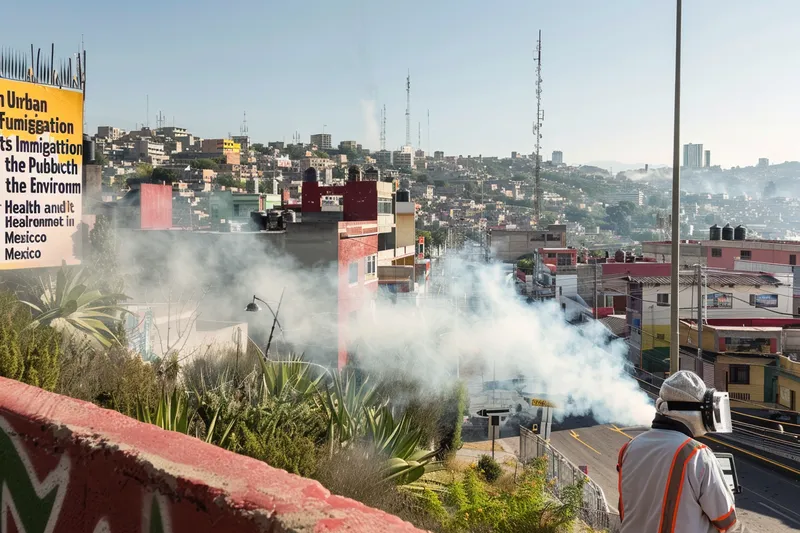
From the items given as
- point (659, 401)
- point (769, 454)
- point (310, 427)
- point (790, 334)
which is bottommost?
point (769, 454)

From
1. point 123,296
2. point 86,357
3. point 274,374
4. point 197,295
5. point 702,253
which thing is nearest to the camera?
point 86,357

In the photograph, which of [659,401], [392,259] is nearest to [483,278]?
[392,259]

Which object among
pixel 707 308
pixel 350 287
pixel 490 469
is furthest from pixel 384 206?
pixel 490 469

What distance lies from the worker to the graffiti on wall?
2.27 metres

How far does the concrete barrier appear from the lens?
6.98 ft

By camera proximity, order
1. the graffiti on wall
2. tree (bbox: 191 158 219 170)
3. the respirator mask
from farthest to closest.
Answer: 1. tree (bbox: 191 158 219 170)
2. the respirator mask
3. the graffiti on wall

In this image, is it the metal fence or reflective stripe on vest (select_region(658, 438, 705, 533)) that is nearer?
reflective stripe on vest (select_region(658, 438, 705, 533))

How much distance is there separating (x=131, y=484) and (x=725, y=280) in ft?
151

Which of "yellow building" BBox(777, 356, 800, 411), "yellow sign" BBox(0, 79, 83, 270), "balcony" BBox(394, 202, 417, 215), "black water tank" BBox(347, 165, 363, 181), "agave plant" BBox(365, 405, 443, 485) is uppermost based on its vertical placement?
"black water tank" BBox(347, 165, 363, 181)

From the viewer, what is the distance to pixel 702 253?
69.4m

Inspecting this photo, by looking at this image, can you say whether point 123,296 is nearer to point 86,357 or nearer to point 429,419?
point 86,357

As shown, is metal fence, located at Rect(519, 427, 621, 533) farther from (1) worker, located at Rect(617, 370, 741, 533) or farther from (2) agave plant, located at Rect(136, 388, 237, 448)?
(1) worker, located at Rect(617, 370, 741, 533)

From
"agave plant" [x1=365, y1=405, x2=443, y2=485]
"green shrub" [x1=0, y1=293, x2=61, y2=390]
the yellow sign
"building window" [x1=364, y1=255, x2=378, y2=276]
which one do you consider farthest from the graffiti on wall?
"building window" [x1=364, y1=255, x2=378, y2=276]

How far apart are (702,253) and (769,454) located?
134ft
